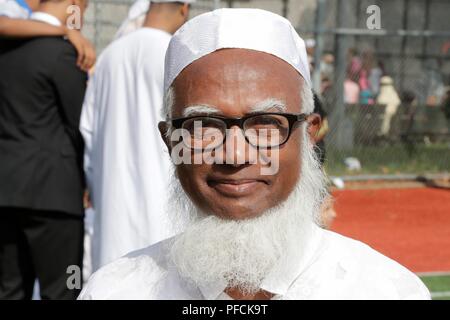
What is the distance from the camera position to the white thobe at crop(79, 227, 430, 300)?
183 cm

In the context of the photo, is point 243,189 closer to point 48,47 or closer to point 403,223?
point 48,47

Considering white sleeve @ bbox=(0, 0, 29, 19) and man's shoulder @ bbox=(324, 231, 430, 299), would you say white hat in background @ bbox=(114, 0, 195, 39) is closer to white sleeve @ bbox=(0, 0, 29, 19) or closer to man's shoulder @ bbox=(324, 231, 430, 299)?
white sleeve @ bbox=(0, 0, 29, 19)

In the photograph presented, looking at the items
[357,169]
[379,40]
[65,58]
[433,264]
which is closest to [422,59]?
[379,40]

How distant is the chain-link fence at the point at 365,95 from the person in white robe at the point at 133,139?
593 centimetres

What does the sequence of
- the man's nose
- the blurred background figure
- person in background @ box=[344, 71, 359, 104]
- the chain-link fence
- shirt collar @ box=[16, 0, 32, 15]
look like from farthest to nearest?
the blurred background figure → person in background @ box=[344, 71, 359, 104] → the chain-link fence → shirt collar @ box=[16, 0, 32, 15] → the man's nose

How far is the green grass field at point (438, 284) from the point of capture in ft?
20.5

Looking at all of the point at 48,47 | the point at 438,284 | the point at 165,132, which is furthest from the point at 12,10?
the point at 438,284

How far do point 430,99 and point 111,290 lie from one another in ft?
41.8

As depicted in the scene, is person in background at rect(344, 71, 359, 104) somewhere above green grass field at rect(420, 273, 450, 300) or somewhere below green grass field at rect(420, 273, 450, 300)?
above

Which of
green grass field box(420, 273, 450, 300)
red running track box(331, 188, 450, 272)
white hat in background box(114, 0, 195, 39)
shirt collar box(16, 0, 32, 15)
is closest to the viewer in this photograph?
white hat in background box(114, 0, 195, 39)

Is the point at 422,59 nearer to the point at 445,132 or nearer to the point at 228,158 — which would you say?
the point at 445,132

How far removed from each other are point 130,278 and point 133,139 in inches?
85.1

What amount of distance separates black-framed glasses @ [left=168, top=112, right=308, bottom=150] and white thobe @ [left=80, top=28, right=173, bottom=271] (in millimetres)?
2137

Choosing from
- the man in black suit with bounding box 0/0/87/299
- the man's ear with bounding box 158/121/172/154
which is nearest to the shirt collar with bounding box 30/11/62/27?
the man in black suit with bounding box 0/0/87/299
